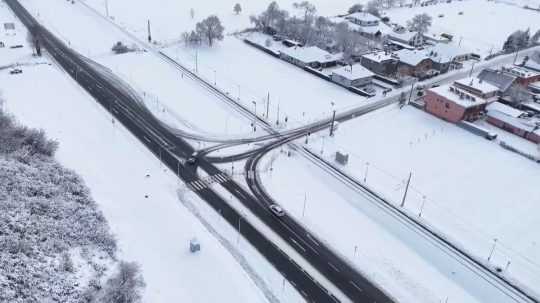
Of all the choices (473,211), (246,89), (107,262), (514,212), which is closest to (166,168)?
(107,262)

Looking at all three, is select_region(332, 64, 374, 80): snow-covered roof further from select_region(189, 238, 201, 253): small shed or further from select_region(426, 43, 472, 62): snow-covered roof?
select_region(189, 238, 201, 253): small shed

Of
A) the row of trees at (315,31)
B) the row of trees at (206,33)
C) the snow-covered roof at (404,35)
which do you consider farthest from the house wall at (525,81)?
the row of trees at (206,33)

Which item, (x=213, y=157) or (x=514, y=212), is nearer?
(x=514, y=212)

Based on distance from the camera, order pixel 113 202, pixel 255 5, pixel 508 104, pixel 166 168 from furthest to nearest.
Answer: pixel 255 5 < pixel 508 104 < pixel 166 168 < pixel 113 202

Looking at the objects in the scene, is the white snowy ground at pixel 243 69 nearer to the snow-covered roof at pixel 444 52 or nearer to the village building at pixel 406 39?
the snow-covered roof at pixel 444 52

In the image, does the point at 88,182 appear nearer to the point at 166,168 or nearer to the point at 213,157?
the point at 166,168
